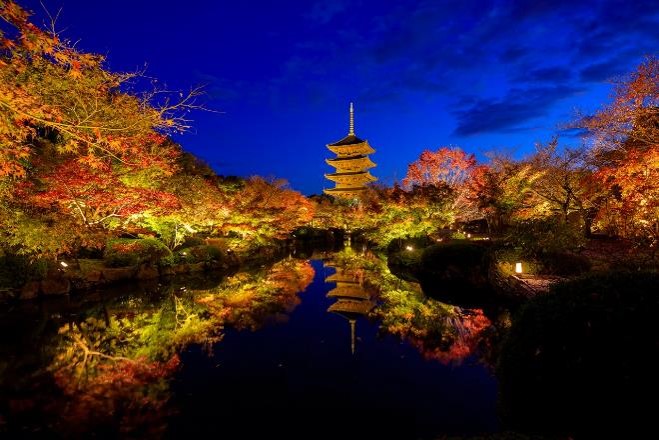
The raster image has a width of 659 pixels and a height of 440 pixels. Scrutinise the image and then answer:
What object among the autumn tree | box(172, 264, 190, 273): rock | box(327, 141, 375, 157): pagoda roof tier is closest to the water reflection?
box(172, 264, 190, 273): rock

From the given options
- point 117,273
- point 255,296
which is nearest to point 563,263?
point 255,296

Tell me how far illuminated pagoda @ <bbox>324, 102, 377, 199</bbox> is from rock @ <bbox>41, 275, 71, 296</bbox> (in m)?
25.6

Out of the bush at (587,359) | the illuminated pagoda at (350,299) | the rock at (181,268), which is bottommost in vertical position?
the bush at (587,359)

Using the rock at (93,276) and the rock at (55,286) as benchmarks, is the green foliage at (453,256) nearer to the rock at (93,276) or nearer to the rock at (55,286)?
the rock at (93,276)

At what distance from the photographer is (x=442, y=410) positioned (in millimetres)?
5004

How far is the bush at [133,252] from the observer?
531 inches

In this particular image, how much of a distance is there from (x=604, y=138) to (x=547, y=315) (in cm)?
1023

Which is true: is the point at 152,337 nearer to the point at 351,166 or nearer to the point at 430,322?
the point at 430,322

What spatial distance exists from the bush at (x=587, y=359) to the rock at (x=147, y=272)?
13.5 meters

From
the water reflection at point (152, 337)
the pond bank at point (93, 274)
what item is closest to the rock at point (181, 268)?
the pond bank at point (93, 274)

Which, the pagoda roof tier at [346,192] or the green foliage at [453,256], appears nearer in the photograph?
the green foliage at [453,256]

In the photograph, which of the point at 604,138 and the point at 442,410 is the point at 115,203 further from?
the point at 604,138

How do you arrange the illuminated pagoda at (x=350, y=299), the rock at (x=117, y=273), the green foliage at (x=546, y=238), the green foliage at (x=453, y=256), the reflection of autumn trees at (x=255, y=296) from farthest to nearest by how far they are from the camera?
1. the rock at (x=117, y=273)
2. the green foliage at (x=453, y=256)
3. the green foliage at (x=546, y=238)
4. the illuminated pagoda at (x=350, y=299)
5. the reflection of autumn trees at (x=255, y=296)

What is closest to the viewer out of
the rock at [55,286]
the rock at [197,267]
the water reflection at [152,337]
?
the water reflection at [152,337]
